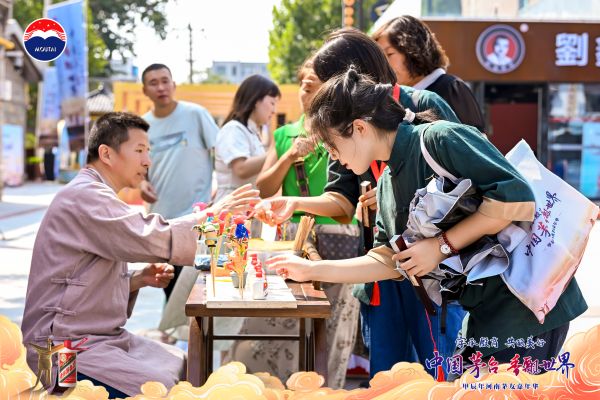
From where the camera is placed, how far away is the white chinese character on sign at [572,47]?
50.6ft

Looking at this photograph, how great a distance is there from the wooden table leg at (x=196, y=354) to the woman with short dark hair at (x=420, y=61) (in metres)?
1.36

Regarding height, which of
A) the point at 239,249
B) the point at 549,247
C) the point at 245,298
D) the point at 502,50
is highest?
the point at 502,50

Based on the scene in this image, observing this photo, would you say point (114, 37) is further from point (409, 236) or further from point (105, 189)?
point (409, 236)

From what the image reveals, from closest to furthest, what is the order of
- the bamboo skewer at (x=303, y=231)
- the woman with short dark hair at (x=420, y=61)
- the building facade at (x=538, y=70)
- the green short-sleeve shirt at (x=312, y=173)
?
the bamboo skewer at (x=303, y=231) → the woman with short dark hair at (x=420, y=61) → the green short-sleeve shirt at (x=312, y=173) → the building facade at (x=538, y=70)

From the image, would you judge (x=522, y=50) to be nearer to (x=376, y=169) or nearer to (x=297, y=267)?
(x=376, y=169)

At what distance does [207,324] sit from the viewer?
3.26 m

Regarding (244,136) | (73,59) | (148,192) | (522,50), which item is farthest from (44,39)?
(522,50)

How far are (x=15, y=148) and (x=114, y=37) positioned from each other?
85.7ft

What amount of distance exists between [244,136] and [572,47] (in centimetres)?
1216

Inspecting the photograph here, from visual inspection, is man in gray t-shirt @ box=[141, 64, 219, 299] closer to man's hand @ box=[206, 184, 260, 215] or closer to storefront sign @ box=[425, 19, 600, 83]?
man's hand @ box=[206, 184, 260, 215]

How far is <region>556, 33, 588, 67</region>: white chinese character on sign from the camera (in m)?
15.4

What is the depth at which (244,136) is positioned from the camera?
4.82m

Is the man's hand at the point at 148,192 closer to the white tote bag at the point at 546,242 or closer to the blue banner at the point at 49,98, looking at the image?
the white tote bag at the point at 546,242

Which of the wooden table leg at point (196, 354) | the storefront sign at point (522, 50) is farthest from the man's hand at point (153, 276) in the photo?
the storefront sign at point (522, 50)
